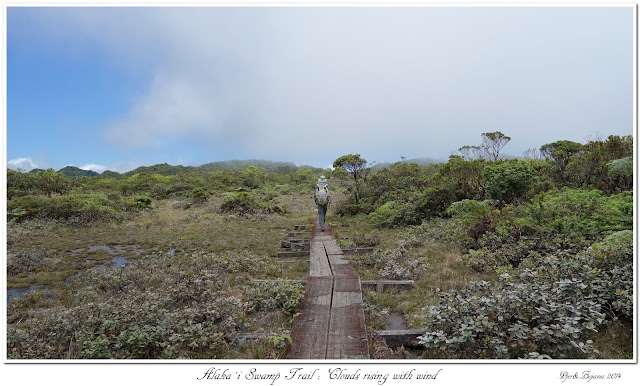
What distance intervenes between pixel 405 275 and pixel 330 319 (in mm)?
2584

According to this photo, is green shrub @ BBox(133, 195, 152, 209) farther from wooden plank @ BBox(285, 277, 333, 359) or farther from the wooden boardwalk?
wooden plank @ BBox(285, 277, 333, 359)

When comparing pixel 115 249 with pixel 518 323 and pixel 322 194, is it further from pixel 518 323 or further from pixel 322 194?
pixel 518 323

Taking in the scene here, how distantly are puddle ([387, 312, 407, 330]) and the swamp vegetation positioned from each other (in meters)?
0.11

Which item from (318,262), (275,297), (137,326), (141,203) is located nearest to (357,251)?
(318,262)

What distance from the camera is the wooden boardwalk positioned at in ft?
10.9

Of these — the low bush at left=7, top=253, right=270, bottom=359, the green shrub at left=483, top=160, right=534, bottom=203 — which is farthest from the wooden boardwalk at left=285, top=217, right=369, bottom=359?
the green shrub at left=483, top=160, right=534, bottom=203

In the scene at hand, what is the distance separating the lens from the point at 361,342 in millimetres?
3424

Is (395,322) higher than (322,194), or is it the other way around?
(322,194)

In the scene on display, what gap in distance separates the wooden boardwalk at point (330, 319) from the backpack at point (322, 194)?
4219 millimetres

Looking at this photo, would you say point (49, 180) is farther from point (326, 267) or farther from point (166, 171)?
point (166, 171)

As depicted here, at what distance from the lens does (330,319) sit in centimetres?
405

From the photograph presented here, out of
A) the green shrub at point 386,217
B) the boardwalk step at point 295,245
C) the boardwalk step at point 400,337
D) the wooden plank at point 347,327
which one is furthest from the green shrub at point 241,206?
the boardwalk step at point 400,337
